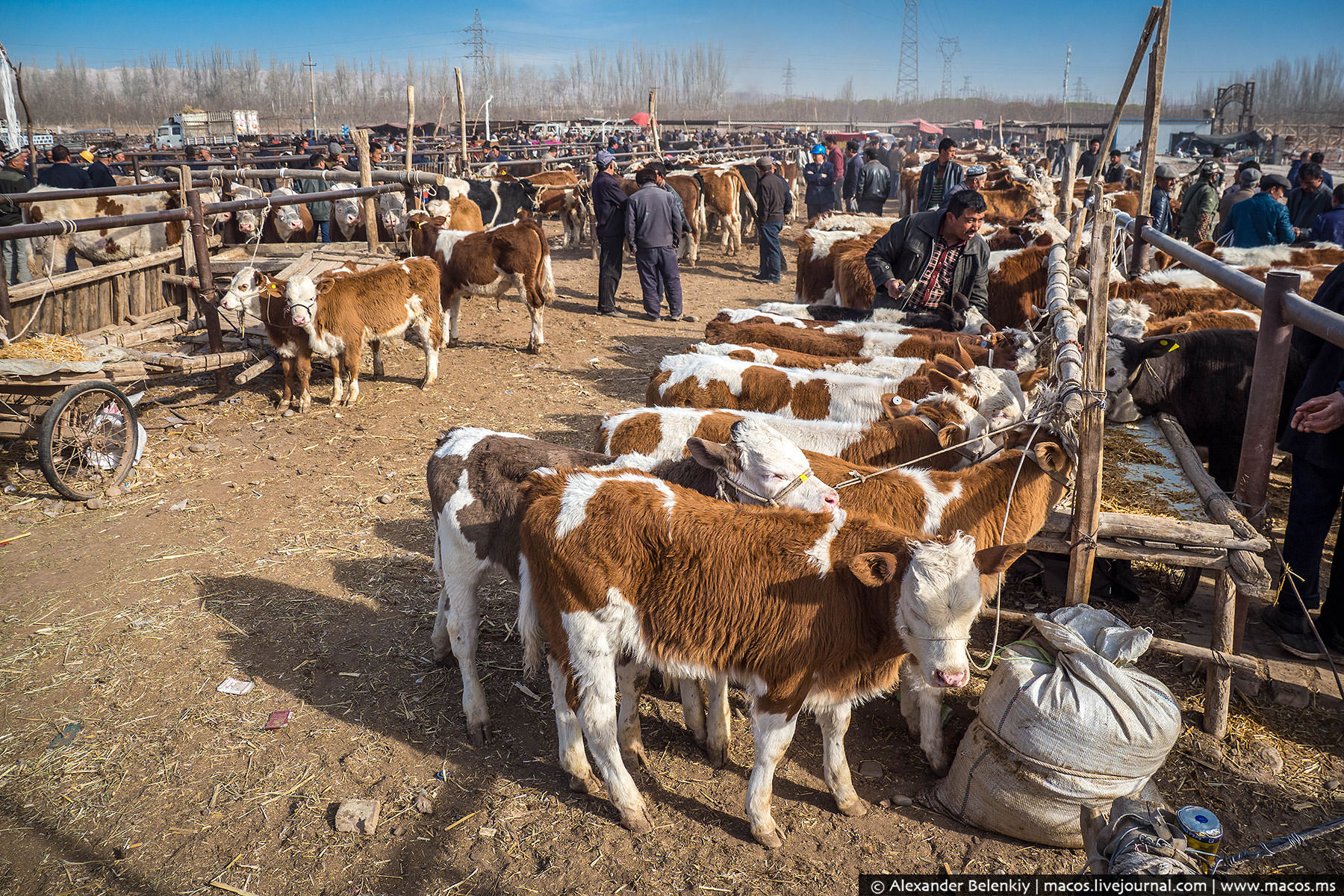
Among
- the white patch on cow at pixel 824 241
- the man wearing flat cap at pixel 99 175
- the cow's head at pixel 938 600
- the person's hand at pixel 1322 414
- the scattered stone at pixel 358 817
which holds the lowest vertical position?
the scattered stone at pixel 358 817

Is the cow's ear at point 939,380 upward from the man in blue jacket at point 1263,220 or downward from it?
downward

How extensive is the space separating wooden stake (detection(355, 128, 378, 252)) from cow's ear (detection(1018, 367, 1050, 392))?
29.2 ft

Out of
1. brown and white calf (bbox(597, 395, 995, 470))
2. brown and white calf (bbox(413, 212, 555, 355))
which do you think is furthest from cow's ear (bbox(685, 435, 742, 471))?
brown and white calf (bbox(413, 212, 555, 355))

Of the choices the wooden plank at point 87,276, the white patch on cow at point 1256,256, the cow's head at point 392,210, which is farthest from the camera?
the cow's head at point 392,210

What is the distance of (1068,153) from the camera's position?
1376 centimetres

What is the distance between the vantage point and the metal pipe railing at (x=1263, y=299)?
3.12m

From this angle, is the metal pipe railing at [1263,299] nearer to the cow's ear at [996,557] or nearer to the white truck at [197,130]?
the cow's ear at [996,557]

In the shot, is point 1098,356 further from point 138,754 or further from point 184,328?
point 184,328

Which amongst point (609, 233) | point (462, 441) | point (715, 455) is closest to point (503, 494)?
point (462, 441)

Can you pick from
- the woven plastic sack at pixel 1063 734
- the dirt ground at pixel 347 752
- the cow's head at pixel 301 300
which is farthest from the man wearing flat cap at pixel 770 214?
the woven plastic sack at pixel 1063 734

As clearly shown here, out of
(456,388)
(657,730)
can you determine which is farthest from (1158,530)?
(456,388)

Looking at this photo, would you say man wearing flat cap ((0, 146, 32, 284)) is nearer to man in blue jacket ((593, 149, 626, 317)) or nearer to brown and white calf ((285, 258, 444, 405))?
brown and white calf ((285, 258, 444, 405))

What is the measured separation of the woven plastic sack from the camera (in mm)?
2969

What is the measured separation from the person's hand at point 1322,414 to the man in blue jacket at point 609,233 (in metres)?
10.1
